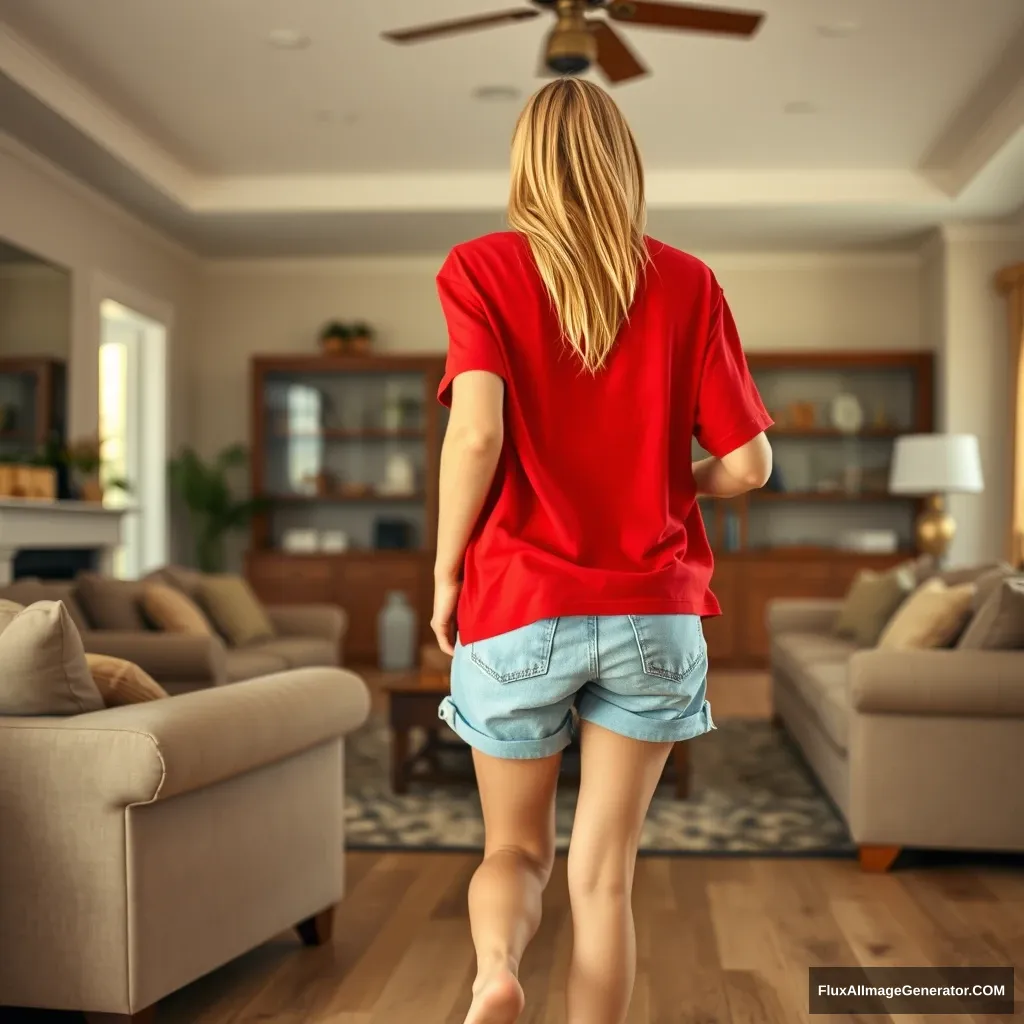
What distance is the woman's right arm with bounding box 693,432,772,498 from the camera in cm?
164

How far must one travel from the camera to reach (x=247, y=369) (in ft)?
29.2

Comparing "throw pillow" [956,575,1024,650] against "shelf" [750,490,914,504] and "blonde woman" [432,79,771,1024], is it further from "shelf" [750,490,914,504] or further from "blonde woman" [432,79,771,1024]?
"shelf" [750,490,914,504]

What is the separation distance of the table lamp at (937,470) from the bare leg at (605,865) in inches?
218

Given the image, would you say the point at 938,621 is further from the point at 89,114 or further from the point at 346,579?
the point at 346,579

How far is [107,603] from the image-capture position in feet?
14.8

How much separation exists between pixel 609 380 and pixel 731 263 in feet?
24.2

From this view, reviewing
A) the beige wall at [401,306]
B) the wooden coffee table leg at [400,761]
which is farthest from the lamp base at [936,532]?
the wooden coffee table leg at [400,761]

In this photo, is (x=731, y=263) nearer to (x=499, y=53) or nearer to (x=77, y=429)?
(x=499, y=53)

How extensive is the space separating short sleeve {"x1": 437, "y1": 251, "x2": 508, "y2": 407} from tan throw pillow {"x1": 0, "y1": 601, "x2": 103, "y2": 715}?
1.05 meters

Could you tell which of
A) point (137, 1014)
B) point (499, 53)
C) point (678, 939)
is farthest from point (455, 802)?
point (499, 53)

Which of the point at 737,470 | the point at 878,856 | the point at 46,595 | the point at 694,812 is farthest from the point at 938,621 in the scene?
the point at 46,595

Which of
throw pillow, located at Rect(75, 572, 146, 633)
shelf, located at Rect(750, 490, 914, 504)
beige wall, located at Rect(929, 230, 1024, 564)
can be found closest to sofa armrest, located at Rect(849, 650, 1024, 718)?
throw pillow, located at Rect(75, 572, 146, 633)

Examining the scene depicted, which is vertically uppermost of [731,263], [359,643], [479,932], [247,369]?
[731,263]

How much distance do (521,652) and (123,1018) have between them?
1138 mm
